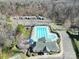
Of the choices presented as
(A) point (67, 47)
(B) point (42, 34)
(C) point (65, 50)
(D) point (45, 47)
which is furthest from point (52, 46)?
(B) point (42, 34)

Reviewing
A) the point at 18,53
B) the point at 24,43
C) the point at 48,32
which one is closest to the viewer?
the point at 18,53

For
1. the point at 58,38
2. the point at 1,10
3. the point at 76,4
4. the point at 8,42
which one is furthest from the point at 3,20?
the point at 76,4

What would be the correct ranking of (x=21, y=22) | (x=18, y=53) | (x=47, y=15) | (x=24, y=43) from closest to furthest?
(x=18, y=53), (x=24, y=43), (x=21, y=22), (x=47, y=15)

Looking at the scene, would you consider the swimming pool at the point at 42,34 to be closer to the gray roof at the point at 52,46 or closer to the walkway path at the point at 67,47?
the walkway path at the point at 67,47

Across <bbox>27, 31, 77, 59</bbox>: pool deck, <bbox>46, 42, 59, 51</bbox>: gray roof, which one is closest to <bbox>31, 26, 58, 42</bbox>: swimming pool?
<bbox>27, 31, 77, 59</bbox>: pool deck

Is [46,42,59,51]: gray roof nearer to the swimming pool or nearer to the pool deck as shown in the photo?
the pool deck

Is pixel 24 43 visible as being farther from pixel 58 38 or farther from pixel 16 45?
pixel 58 38
